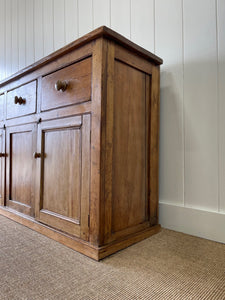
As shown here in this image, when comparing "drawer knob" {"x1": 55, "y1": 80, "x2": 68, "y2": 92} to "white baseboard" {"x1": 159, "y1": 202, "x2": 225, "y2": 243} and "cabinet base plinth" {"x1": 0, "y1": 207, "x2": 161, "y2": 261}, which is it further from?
"white baseboard" {"x1": 159, "y1": 202, "x2": 225, "y2": 243}

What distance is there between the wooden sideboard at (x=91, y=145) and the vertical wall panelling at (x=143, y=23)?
23 centimetres

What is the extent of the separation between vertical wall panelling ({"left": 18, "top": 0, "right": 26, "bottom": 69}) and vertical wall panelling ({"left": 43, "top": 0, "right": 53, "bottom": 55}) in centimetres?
33

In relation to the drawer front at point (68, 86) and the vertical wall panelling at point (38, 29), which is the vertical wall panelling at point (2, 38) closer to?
the vertical wall panelling at point (38, 29)

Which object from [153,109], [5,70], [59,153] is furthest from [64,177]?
[5,70]

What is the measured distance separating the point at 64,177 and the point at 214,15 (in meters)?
0.97

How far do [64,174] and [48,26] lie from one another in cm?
156

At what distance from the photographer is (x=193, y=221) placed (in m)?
1.02

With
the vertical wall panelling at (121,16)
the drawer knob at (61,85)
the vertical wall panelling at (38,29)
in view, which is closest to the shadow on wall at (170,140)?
the vertical wall panelling at (121,16)

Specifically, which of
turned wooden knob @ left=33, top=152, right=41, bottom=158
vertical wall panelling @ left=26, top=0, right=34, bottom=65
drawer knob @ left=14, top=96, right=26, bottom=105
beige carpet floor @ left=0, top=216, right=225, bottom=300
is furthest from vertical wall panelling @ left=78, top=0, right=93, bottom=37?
beige carpet floor @ left=0, top=216, right=225, bottom=300

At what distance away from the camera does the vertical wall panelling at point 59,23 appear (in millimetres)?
1769

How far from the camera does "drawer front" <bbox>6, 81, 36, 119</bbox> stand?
1112 millimetres

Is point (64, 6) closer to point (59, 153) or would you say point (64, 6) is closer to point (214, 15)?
point (214, 15)

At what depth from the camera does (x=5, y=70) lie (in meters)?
2.38

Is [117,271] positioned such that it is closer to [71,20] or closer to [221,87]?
[221,87]
